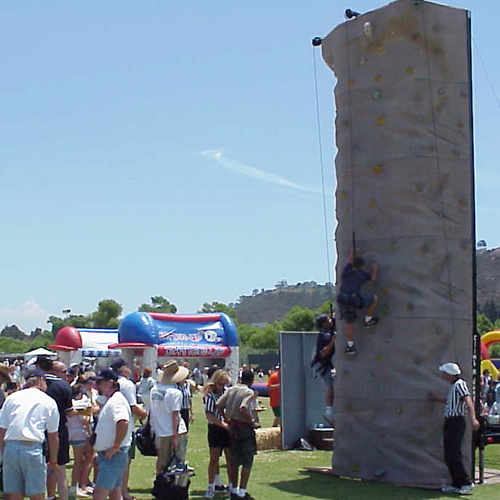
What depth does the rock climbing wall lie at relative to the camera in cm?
1097

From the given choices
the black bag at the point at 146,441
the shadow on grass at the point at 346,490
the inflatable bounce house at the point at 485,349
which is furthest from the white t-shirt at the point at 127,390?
the inflatable bounce house at the point at 485,349

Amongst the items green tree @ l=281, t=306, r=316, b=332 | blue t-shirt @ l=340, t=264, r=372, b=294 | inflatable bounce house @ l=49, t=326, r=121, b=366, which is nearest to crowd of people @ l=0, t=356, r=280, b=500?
blue t-shirt @ l=340, t=264, r=372, b=294

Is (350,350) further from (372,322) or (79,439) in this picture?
(79,439)

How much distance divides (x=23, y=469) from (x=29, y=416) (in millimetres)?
478

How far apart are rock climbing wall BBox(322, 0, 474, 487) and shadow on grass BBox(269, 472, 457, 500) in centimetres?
25

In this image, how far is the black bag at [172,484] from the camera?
393 inches

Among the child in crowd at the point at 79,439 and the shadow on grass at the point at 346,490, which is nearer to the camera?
the shadow on grass at the point at 346,490

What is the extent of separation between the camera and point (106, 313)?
100625mm

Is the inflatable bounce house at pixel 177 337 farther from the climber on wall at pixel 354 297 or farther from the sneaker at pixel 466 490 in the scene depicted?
the sneaker at pixel 466 490

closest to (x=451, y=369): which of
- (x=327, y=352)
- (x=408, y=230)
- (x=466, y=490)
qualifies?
(x=466, y=490)

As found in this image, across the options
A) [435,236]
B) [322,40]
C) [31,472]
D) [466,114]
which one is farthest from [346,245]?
[31,472]

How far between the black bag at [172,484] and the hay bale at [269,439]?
531 centimetres

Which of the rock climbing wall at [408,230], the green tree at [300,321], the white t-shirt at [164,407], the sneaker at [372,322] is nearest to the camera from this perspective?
the white t-shirt at [164,407]

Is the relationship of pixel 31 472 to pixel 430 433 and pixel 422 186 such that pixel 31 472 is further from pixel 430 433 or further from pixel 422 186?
pixel 422 186
